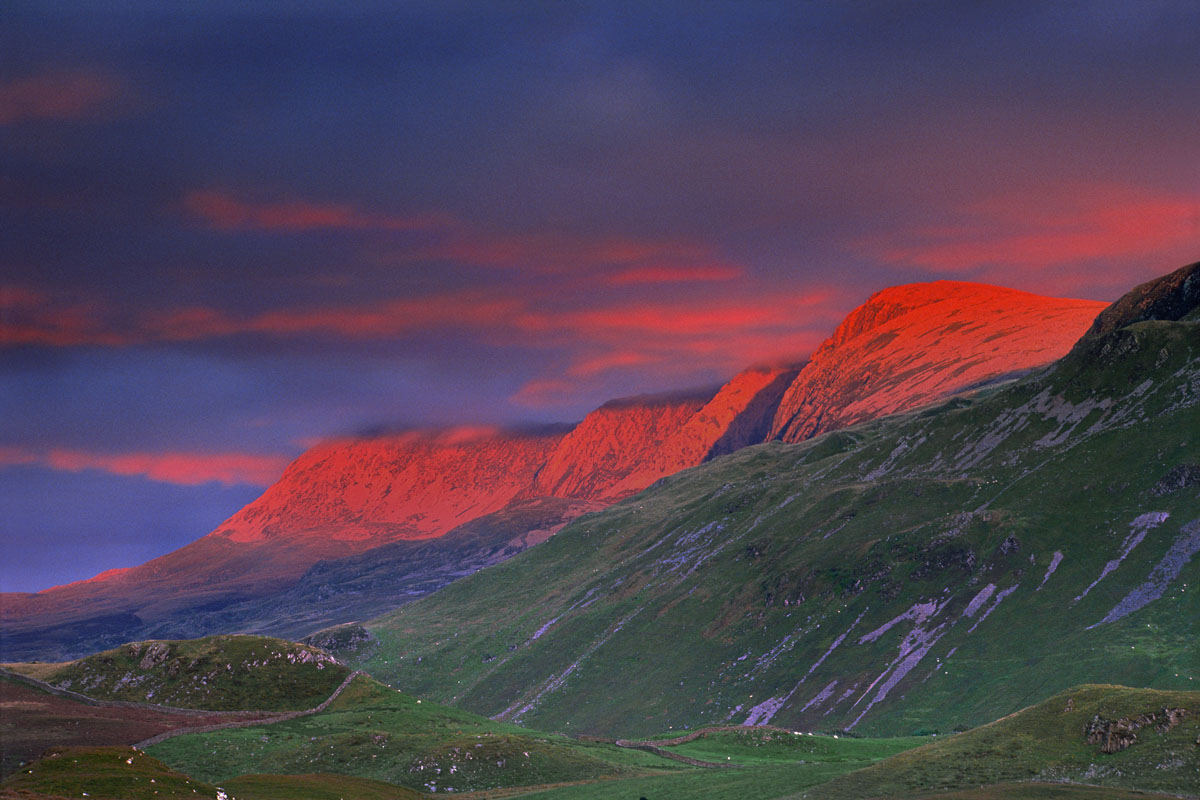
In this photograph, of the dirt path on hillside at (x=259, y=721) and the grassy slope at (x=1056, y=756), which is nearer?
the grassy slope at (x=1056, y=756)

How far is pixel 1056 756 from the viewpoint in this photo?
2955 inches

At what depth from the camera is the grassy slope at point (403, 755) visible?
10844 centimetres

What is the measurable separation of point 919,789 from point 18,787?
71028 mm

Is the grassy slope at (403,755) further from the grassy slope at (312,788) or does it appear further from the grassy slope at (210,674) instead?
the grassy slope at (210,674)

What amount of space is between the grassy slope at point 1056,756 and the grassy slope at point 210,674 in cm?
10529

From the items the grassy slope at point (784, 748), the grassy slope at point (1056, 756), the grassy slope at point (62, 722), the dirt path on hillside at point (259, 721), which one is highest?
the grassy slope at point (62, 722)

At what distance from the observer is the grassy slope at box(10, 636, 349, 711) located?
153m

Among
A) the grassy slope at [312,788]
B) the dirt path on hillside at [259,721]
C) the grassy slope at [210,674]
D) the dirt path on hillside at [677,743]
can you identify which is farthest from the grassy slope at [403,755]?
the grassy slope at [210,674]

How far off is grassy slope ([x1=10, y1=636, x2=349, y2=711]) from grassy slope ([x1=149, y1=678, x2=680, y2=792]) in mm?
21802

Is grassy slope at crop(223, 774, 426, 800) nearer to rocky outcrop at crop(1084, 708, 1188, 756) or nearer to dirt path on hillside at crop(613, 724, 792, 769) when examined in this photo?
dirt path on hillside at crop(613, 724, 792, 769)

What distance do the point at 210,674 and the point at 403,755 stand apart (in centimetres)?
6262

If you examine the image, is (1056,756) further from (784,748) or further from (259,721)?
(259,721)

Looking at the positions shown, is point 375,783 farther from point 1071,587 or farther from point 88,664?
point 1071,587

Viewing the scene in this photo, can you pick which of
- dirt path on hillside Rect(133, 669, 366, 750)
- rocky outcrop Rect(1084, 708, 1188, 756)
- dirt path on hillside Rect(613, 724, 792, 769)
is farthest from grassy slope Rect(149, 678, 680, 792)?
rocky outcrop Rect(1084, 708, 1188, 756)
